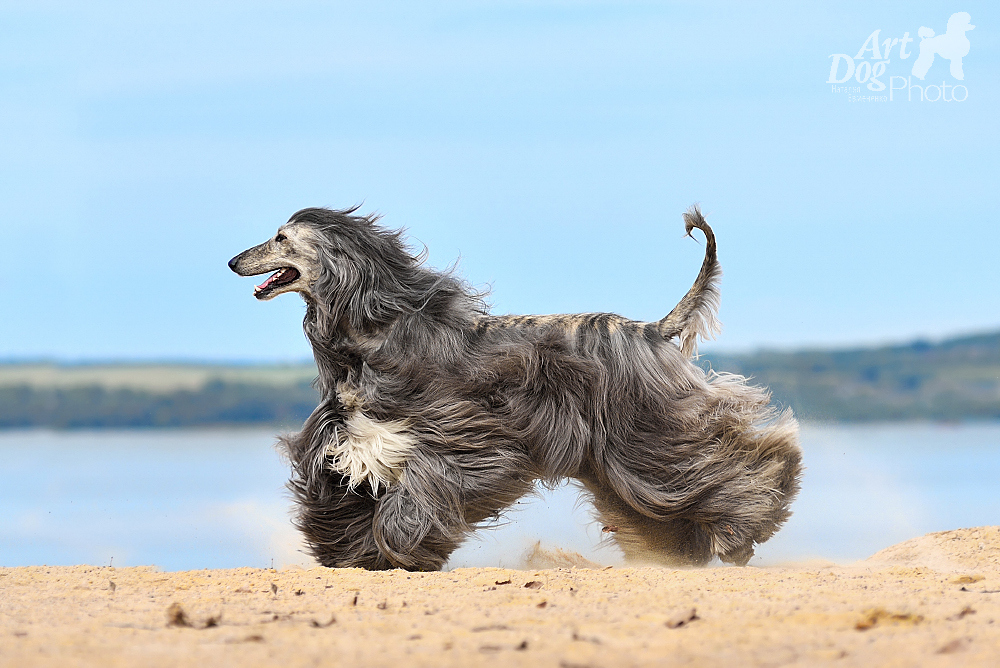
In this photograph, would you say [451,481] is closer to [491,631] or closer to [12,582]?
[491,631]

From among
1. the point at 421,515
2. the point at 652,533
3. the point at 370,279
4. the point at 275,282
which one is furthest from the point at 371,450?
the point at 652,533

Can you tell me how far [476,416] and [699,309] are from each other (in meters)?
1.51

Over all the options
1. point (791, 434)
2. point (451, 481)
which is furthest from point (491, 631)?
point (791, 434)

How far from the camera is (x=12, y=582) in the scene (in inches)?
223

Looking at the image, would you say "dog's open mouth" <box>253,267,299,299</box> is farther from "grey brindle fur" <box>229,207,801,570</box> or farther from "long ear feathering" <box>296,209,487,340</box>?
"long ear feathering" <box>296,209,487,340</box>

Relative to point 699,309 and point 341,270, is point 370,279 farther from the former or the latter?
point 699,309

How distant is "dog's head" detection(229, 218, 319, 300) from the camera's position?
5.93 meters

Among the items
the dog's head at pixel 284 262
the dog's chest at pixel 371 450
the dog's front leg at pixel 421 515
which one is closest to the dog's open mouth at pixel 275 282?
the dog's head at pixel 284 262

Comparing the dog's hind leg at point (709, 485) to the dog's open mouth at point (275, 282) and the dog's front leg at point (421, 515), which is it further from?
the dog's open mouth at point (275, 282)

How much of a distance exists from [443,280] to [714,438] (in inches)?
73.7

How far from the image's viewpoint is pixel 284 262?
235 inches

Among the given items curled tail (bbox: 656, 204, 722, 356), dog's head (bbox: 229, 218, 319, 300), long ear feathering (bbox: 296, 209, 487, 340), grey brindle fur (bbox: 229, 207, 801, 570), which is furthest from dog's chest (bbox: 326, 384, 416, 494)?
curled tail (bbox: 656, 204, 722, 356)

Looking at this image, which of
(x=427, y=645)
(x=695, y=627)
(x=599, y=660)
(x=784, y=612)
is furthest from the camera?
(x=784, y=612)

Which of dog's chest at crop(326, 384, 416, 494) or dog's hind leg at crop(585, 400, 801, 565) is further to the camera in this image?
dog's hind leg at crop(585, 400, 801, 565)
